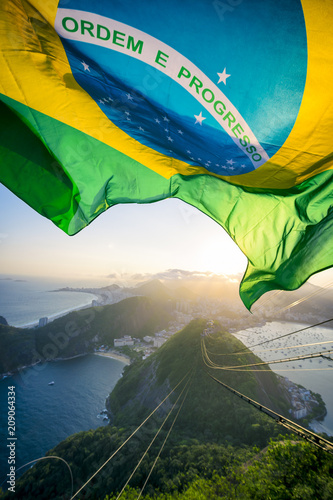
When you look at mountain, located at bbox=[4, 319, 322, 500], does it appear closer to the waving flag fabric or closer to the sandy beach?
the waving flag fabric

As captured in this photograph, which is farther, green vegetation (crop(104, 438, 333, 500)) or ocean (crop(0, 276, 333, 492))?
ocean (crop(0, 276, 333, 492))

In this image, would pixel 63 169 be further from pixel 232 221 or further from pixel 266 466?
pixel 266 466

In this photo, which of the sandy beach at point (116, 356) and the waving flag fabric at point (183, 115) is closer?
the waving flag fabric at point (183, 115)

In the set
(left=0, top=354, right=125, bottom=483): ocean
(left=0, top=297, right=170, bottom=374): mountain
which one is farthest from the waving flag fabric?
(left=0, top=297, right=170, bottom=374): mountain

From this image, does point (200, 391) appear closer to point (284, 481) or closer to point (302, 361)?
point (284, 481)

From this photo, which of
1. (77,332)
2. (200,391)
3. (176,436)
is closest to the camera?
(176,436)

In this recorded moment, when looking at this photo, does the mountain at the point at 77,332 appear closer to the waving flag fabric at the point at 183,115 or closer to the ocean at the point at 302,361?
the ocean at the point at 302,361

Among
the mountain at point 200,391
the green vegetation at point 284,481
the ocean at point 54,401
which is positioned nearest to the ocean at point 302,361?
the green vegetation at point 284,481

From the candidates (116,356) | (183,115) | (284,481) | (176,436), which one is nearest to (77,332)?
(116,356)

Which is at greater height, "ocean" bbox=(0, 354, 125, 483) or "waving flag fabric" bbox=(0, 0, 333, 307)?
"waving flag fabric" bbox=(0, 0, 333, 307)
